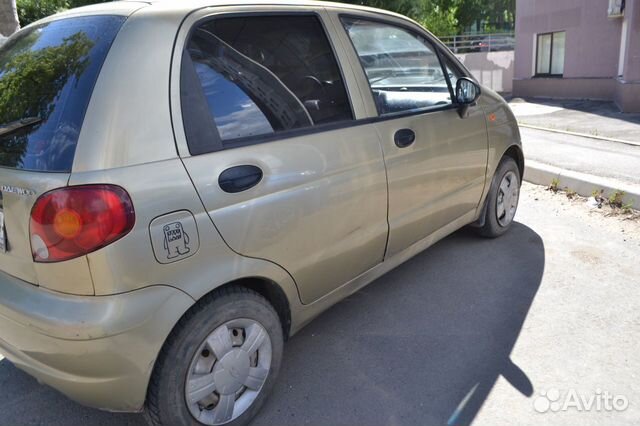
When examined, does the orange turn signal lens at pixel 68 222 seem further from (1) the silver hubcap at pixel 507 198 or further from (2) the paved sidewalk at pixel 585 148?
(2) the paved sidewalk at pixel 585 148

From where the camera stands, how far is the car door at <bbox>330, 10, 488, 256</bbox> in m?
2.99

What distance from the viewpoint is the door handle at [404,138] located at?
2998mm

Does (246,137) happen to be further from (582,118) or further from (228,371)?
(582,118)

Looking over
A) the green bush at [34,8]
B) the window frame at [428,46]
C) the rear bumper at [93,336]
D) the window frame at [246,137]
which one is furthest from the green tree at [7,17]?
the green bush at [34,8]

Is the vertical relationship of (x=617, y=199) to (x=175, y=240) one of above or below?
below

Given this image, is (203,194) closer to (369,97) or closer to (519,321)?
(369,97)

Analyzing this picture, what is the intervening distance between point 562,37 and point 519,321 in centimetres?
1425

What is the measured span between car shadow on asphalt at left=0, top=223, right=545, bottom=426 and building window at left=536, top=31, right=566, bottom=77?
43.9 feet

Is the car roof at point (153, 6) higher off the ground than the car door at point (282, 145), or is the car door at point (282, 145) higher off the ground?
the car roof at point (153, 6)

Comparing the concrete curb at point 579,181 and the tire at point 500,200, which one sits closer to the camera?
the tire at point 500,200

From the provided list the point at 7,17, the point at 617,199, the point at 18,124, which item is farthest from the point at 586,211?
the point at 7,17

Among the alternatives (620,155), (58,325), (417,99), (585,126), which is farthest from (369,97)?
(585,126)

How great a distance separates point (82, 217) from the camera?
1800 millimetres

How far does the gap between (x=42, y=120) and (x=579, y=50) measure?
15.2m
